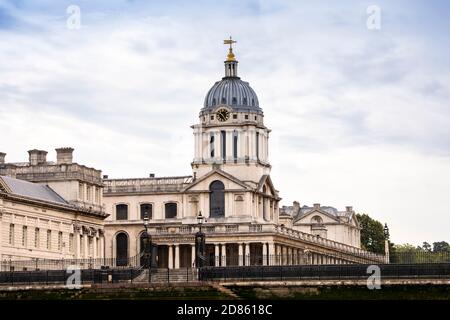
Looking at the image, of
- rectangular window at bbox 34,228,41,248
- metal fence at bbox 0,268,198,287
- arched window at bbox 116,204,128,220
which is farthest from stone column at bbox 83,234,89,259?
metal fence at bbox 0,268,198,287

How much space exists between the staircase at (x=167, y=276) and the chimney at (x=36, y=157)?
43.1 metres

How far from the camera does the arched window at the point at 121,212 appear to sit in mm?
177750

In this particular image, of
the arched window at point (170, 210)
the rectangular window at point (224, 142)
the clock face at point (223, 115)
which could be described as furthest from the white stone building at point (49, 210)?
the clock face at point (223, 115)

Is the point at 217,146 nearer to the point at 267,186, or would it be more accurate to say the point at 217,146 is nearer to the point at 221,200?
the point at 221,200

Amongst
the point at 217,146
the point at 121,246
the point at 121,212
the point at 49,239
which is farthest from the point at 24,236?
the point at 121,212

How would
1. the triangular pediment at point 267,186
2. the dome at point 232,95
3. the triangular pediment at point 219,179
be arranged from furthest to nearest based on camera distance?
the triangular pediment at point 267,186 → the dome at point 232,95 → the triangular pediment at point 219,179

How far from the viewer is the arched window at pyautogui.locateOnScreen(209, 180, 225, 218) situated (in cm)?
16938

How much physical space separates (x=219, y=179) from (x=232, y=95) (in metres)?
8.80

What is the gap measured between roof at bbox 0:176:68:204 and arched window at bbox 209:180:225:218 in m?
22.0

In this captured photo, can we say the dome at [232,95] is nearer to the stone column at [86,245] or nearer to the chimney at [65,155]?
the chimney at [65,155]
